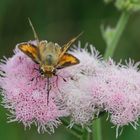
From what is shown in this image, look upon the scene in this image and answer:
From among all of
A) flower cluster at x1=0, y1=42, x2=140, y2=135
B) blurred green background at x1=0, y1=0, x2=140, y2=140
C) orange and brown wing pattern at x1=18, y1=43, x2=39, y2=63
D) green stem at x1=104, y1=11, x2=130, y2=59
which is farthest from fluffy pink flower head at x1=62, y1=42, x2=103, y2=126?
blurred green background at x1=0, y1=0, x2=140, y2=140

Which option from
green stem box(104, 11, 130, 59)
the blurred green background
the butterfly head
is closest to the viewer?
the butterfly head

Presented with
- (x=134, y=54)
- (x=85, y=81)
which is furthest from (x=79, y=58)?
(x=134, y=54)

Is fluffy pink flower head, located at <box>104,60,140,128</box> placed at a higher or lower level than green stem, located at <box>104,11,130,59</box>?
lower

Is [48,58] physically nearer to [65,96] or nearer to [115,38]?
[65,96]

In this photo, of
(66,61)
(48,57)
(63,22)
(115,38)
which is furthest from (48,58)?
(63,22)

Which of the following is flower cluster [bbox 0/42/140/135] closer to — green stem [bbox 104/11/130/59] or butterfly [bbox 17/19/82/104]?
butterfly [bbox 17/19/82/104]

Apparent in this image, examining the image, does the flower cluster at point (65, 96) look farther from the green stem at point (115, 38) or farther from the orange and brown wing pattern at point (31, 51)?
the green stem at point (115, 38)

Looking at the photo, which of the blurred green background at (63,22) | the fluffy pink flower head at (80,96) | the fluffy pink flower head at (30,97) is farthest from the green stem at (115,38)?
the blurred green background at (63,22)

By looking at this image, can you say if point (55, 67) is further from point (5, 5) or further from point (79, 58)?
point (5, 5)
